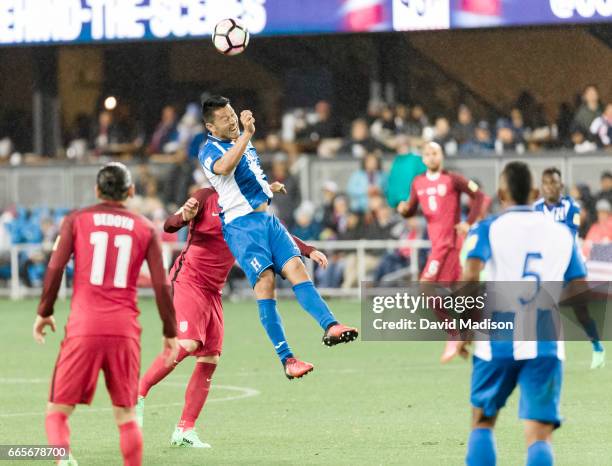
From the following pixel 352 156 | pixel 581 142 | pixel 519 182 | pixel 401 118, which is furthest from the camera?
pixel 401 118

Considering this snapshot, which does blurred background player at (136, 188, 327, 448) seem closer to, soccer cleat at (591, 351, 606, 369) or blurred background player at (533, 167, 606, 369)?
blurred background player at (533, 167, 606, 369)

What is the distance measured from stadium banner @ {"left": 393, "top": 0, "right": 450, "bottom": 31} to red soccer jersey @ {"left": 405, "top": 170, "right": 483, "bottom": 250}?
6145 mm

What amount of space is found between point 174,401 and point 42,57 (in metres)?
17.2

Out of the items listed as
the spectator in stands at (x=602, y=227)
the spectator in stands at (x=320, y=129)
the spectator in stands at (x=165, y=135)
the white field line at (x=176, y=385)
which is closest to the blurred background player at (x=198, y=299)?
the white field line at (x=176, y=385)

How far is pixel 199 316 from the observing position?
32.4ft

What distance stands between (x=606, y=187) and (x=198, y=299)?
1272 centimetres

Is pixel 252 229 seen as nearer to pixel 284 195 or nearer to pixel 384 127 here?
pixel 284 195

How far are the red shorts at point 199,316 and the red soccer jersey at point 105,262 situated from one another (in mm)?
2476

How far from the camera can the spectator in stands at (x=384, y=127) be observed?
24.6 metres

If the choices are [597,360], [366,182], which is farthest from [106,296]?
[366,182]

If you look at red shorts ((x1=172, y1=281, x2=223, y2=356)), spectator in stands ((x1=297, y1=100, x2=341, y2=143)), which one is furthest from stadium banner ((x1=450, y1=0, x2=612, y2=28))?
red shorts ((x1=172, y1=281, x2=223, y2=356))

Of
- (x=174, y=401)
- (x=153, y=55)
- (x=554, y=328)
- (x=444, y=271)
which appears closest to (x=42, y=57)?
(x=153, y=55)

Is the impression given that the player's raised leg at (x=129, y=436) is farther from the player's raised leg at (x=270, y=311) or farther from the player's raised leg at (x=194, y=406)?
the player's raised leg at (x=270, y=311)

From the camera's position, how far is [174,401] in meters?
12.0
